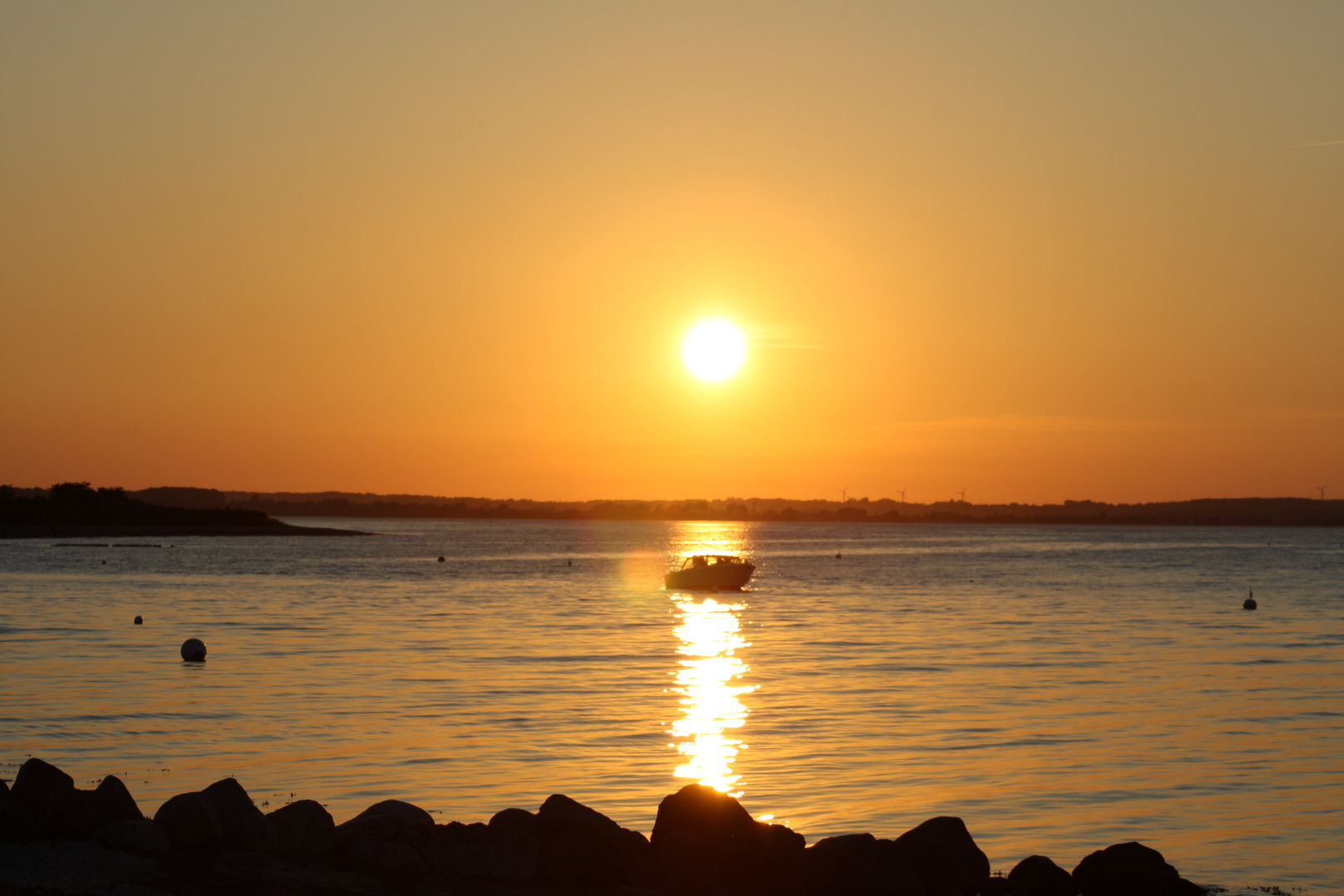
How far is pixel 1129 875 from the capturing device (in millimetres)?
15906

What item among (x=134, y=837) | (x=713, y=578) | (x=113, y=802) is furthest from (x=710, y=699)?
(x=713, y=578)

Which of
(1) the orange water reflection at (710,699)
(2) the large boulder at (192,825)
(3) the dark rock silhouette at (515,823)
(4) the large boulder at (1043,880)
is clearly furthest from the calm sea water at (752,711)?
(2) the large boulder at (192,825)

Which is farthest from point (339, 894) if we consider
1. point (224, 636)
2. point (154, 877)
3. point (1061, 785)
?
point (224, 636)

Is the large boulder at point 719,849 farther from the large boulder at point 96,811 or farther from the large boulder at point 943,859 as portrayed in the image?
the large boulder at point 96,811

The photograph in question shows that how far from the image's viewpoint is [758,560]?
164 meters

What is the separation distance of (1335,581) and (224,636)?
85.4 metres

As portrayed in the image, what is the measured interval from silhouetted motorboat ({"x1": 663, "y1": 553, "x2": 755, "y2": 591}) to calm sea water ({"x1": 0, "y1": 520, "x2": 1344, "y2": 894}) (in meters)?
16.2

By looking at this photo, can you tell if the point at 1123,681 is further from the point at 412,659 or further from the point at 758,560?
the point at 758,560

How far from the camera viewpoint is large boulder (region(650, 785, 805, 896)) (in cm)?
1549

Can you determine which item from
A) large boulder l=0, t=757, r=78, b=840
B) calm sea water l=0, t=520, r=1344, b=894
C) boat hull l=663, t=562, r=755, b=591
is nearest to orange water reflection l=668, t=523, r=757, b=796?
calm sea water l=0, t=520, r=1344, b=894

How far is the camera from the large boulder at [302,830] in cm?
1538

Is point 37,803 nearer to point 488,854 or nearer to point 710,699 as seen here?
point 488,854

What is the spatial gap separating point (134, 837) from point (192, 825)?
0.69m

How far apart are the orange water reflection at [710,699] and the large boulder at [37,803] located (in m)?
10.6
